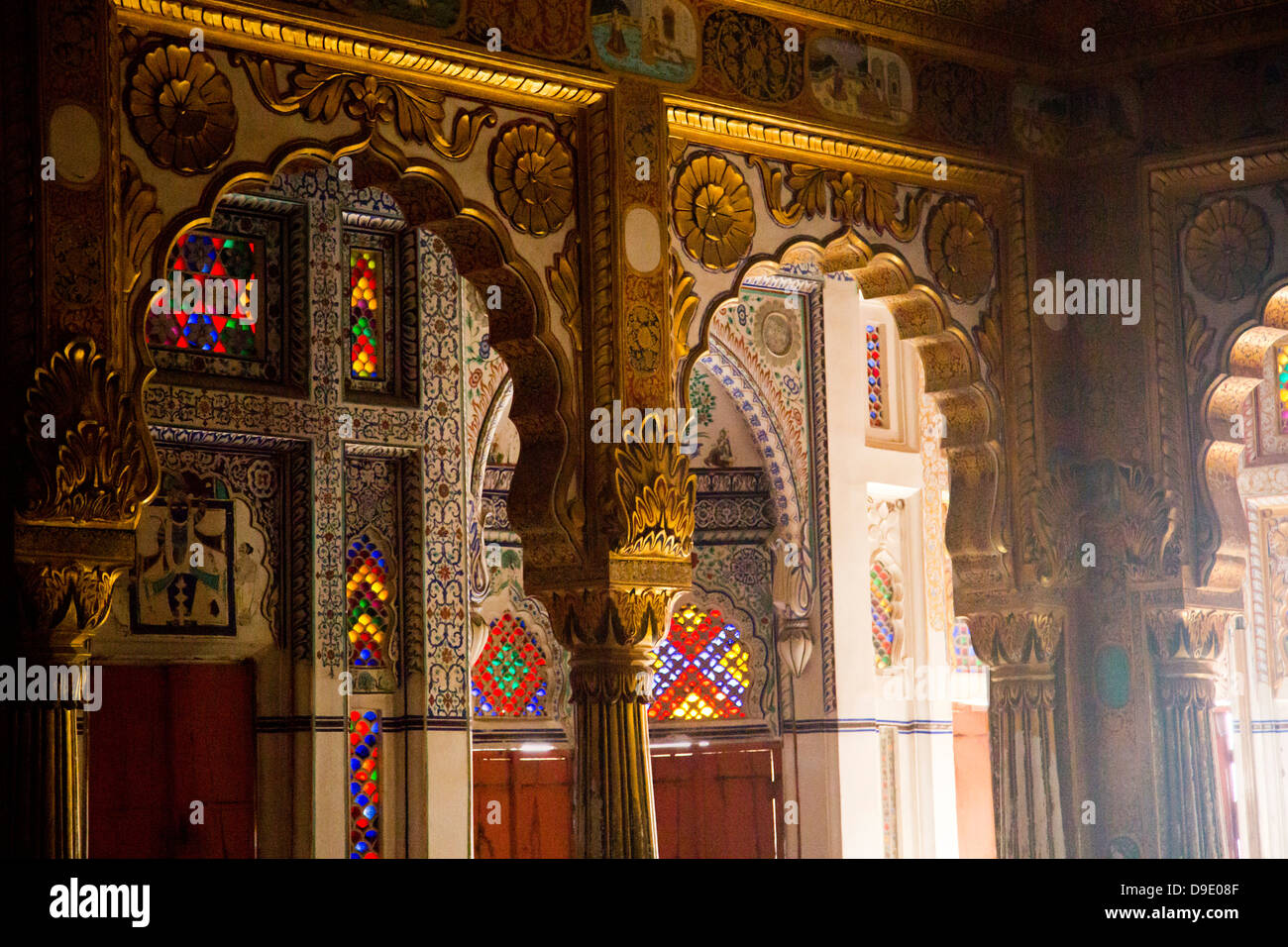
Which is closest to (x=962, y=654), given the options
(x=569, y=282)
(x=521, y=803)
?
(x=521, y=803)

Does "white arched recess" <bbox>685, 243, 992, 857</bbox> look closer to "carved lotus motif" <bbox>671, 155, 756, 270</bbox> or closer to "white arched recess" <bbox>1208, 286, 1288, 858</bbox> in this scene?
"white arched recess" <bbox>1208, 286, 1288, 858</bbox>

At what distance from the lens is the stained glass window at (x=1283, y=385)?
11.7m

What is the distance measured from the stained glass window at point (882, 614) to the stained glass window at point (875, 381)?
0.86 metres

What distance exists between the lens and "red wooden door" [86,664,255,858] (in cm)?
801

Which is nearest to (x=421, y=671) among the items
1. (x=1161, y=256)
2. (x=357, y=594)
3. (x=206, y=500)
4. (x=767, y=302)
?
(x=357, y=594)

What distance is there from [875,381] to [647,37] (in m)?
4.83

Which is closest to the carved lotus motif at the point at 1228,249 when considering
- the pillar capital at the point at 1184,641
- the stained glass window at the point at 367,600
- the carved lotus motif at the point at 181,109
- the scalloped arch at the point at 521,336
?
the pillar capital at the point at 1184,641

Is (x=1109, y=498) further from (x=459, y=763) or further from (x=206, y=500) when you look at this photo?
(x=206, y=500)

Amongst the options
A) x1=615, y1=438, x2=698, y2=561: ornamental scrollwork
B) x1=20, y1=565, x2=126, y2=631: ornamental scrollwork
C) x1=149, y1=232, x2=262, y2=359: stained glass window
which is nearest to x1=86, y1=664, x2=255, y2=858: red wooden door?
x1=149, y1=232, x2=262, y2=359: stained glass window

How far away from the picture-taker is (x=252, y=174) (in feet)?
18.8

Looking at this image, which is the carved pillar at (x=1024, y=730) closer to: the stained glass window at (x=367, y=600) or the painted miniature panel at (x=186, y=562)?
the stained glass window at (x=367, y=600)

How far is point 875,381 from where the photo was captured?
11.1 metres

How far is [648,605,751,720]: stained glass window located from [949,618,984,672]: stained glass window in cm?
151

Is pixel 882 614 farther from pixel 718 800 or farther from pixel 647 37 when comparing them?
pixel 647 37
